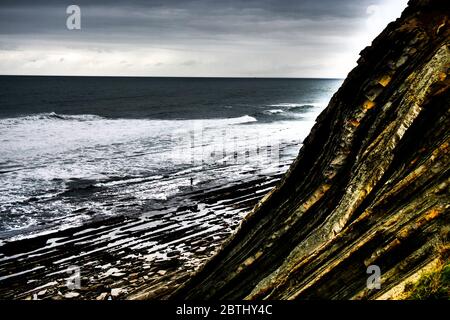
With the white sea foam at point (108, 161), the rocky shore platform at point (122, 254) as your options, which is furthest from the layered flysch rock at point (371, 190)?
the white sea foam at point (108, 161)

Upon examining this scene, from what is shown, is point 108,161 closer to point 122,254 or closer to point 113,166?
point 113,166

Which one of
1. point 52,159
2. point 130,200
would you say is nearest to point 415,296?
point 130,200

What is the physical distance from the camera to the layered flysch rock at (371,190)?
5383mm

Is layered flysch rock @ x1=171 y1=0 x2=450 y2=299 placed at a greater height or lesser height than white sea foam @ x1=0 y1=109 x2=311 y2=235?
greater

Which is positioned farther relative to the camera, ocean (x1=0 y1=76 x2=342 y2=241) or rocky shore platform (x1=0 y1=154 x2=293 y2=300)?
ocean (x1=0 y1=76 x2=342 y2=241)

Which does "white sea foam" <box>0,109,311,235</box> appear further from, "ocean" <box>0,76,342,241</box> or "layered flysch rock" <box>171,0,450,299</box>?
"layered flysch rock" <box>171,0,450,299</box>

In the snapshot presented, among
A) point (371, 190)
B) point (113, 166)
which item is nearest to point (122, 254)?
→ point (371, 190)

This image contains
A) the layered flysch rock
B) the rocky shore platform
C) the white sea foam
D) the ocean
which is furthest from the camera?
the white sea foam

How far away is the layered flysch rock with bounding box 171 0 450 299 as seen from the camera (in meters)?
5.38

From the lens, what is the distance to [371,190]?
619 centimetres

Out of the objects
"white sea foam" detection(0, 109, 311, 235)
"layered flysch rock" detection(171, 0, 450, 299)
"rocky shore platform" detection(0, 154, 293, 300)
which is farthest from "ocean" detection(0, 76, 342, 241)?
"layered flysch rock" detection(171, 0, 450, 299)

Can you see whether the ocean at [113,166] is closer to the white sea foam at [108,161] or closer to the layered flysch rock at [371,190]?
the white sea foam at [108,161]

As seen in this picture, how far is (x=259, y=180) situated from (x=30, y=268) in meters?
13.9
